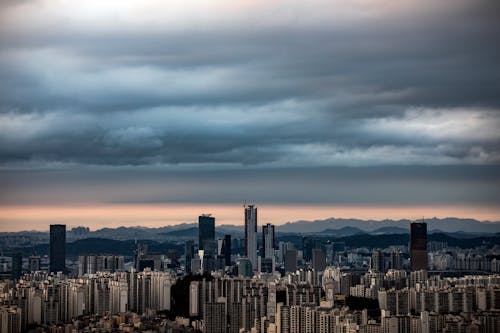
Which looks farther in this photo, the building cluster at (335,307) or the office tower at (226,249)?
the office tower at (226,249)

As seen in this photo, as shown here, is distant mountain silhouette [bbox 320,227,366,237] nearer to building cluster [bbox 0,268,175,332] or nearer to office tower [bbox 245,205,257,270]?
office tower [bbox 245,205,257,270]

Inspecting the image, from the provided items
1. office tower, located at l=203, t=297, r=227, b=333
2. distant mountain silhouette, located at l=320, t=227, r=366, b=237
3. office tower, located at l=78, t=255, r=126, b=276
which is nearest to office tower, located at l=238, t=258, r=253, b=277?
distant mountain silhouette, located at l=320, t=227, r=366, b=237

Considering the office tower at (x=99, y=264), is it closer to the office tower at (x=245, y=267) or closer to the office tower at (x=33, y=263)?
the office tower at (x=33, y=263)

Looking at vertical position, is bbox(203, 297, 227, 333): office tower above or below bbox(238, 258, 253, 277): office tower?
below

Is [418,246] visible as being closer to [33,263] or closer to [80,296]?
[80,296]

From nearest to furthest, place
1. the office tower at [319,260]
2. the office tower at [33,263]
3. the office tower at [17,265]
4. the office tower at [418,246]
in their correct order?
the office tower at [17,265], the office tower at [33,263], the office tower at [418,246], the office tower at [319,260]

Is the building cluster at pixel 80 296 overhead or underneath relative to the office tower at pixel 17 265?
underneath

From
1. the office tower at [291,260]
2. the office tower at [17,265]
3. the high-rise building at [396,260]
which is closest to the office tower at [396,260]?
the high-rise building at [396,260]
